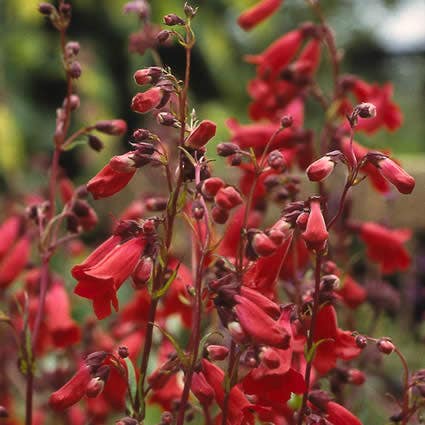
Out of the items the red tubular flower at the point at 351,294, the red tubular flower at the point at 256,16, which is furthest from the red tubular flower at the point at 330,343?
the red tubular flower at the point at 256,16

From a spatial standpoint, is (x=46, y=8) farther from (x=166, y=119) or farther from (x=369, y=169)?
(x=369, y=169)

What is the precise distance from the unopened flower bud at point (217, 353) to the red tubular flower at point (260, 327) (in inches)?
4.3

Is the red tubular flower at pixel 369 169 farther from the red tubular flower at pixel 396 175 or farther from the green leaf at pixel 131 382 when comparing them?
the green leaf at pixel 131 382

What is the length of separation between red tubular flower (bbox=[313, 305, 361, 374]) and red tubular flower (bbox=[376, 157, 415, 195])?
17cm

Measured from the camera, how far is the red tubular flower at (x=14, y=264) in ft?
4.77

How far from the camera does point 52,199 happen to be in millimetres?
1263

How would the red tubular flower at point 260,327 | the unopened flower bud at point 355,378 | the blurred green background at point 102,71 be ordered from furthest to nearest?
the blurred green background at point 102,71 < the unopened flower bud at point 355,378 < the red tubular flower at point 260,327

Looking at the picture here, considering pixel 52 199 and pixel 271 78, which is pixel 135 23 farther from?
pixel 52 199

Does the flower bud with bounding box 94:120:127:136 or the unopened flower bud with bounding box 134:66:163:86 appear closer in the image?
the unopened flower bud with bounding box 134:66:163:86

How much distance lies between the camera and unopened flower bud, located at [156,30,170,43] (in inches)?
37.9

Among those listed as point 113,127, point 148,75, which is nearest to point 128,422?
point 148,75

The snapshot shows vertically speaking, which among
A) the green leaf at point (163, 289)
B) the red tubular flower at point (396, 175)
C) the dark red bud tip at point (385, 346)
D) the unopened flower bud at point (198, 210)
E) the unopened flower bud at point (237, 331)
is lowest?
the dark red bud tip at point (385, 346)

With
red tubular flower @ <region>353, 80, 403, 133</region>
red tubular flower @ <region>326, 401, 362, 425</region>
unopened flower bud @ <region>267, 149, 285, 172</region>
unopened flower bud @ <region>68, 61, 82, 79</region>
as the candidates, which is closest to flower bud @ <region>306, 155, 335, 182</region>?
unopened flower bud @ <region>267, 149, 285, 172</region>

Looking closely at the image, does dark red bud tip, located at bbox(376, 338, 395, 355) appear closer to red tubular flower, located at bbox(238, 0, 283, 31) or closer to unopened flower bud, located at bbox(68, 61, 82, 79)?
unopened flower bud, located at bbox(68, 61, 82, 79)
